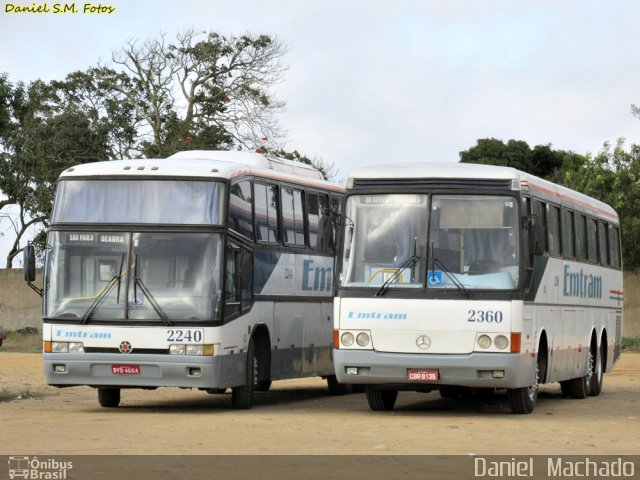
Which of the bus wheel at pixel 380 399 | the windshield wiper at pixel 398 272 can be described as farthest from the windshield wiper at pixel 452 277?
the bus wheel at pixel 380 399

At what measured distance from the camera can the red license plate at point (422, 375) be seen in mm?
19234

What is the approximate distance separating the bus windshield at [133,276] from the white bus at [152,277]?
14 millimetres

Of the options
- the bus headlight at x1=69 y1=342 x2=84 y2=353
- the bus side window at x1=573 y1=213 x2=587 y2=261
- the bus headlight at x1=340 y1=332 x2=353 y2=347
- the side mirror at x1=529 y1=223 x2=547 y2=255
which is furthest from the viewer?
the bus side window at x1=573 y1=213 x2=587 y2=261

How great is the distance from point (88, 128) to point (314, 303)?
31306 millimetres

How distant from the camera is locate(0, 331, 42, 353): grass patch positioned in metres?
44.8

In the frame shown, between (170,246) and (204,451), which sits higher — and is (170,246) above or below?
above

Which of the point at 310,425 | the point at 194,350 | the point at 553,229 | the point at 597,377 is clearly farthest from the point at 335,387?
the point at 310,425

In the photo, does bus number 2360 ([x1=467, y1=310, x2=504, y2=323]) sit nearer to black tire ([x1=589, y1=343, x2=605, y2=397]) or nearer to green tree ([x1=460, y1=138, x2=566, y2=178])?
black tire ([x1=589, y1=343, x2=605, y2=397])

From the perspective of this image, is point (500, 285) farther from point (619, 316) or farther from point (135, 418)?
point (619, 316)

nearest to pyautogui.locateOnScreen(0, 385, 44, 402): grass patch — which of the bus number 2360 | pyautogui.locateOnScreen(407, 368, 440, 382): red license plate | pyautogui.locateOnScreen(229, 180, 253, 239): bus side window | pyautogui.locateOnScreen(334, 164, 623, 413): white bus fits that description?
pyautogui.locateOnScreen(229, 180, 253, 239): bus side window

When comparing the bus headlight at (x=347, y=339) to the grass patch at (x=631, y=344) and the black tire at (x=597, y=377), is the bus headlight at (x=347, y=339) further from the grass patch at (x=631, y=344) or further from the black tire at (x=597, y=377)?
the grass patch at (x=631, y=344)

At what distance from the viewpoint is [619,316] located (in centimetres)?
2922
